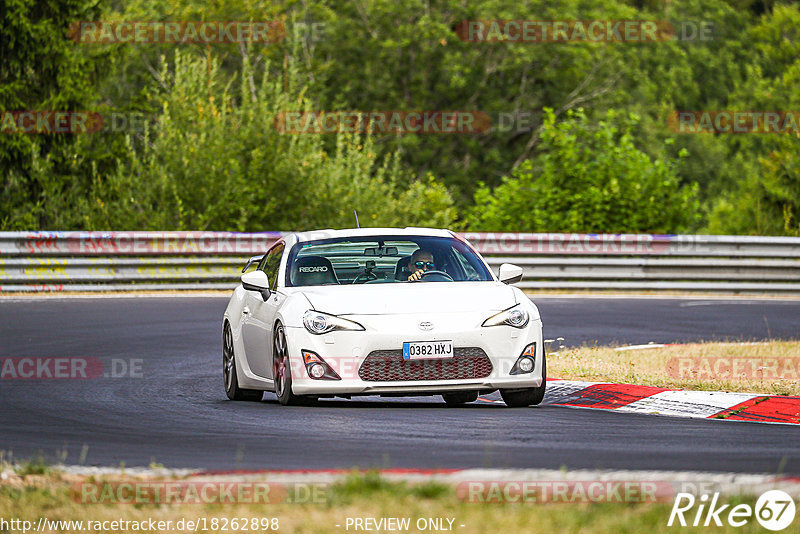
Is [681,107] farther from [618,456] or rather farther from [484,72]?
[618,456]

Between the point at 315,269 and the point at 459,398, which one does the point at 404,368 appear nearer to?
the point at 459,398

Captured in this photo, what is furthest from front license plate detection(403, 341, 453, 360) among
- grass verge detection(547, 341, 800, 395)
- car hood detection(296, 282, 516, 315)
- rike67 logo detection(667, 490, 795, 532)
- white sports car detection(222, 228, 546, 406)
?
rike67 logo detection(667, 490, 795, 532)

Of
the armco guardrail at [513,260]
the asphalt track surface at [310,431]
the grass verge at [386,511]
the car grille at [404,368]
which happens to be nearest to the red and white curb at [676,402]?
the asphalt track surface at [310,431]

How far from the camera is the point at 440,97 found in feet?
180

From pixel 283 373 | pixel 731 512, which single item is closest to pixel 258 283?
pixel 283 373

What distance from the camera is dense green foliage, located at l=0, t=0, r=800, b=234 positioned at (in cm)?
2928

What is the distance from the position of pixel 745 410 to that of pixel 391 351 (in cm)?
251

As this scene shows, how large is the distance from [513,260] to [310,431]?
1667 centimetres

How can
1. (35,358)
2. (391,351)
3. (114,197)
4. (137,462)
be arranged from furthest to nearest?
(114,197) → (35,358) → (391,351) → (137,462)

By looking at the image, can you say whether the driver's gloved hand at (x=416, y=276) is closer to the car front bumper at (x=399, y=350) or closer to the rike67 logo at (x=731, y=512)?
the car front bumper at (x=399, y=350)

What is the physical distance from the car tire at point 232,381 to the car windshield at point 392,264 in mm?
1012

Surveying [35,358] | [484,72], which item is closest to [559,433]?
[35,358]

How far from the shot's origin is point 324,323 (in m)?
10.3

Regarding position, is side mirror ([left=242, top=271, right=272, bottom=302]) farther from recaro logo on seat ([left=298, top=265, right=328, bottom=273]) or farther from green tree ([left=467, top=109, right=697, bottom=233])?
green tree ([left=467, top=109, right=697, bottom=233])
